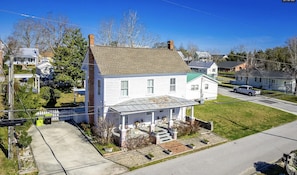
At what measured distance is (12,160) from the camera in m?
15.1

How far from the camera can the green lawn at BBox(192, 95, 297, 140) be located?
23097mm

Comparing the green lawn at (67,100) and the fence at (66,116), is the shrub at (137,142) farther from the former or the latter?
the green lawn at (67,100)

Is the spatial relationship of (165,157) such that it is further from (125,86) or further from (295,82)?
(295,82)

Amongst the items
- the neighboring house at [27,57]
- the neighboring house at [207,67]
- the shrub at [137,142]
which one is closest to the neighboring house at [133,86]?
the shrub at [137,142]

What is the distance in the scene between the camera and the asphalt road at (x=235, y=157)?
15.0m

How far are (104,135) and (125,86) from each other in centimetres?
478

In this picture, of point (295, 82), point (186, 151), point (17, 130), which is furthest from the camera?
point (295, 82)

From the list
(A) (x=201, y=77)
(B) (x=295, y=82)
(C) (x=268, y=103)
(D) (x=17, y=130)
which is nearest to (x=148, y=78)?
(D) (x=17, y=130)

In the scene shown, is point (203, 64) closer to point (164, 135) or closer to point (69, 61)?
point (69, 61)

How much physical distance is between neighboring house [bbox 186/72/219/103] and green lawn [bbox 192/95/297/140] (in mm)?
3850

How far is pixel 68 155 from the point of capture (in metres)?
16.6

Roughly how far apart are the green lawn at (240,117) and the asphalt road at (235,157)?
1.51m

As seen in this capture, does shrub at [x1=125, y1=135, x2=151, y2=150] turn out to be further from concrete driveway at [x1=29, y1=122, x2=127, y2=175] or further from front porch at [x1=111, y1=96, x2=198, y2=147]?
concrete driveway at [x1=29, y1=122, x2=127, y2=175]

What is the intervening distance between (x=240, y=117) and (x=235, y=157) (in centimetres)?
1133
